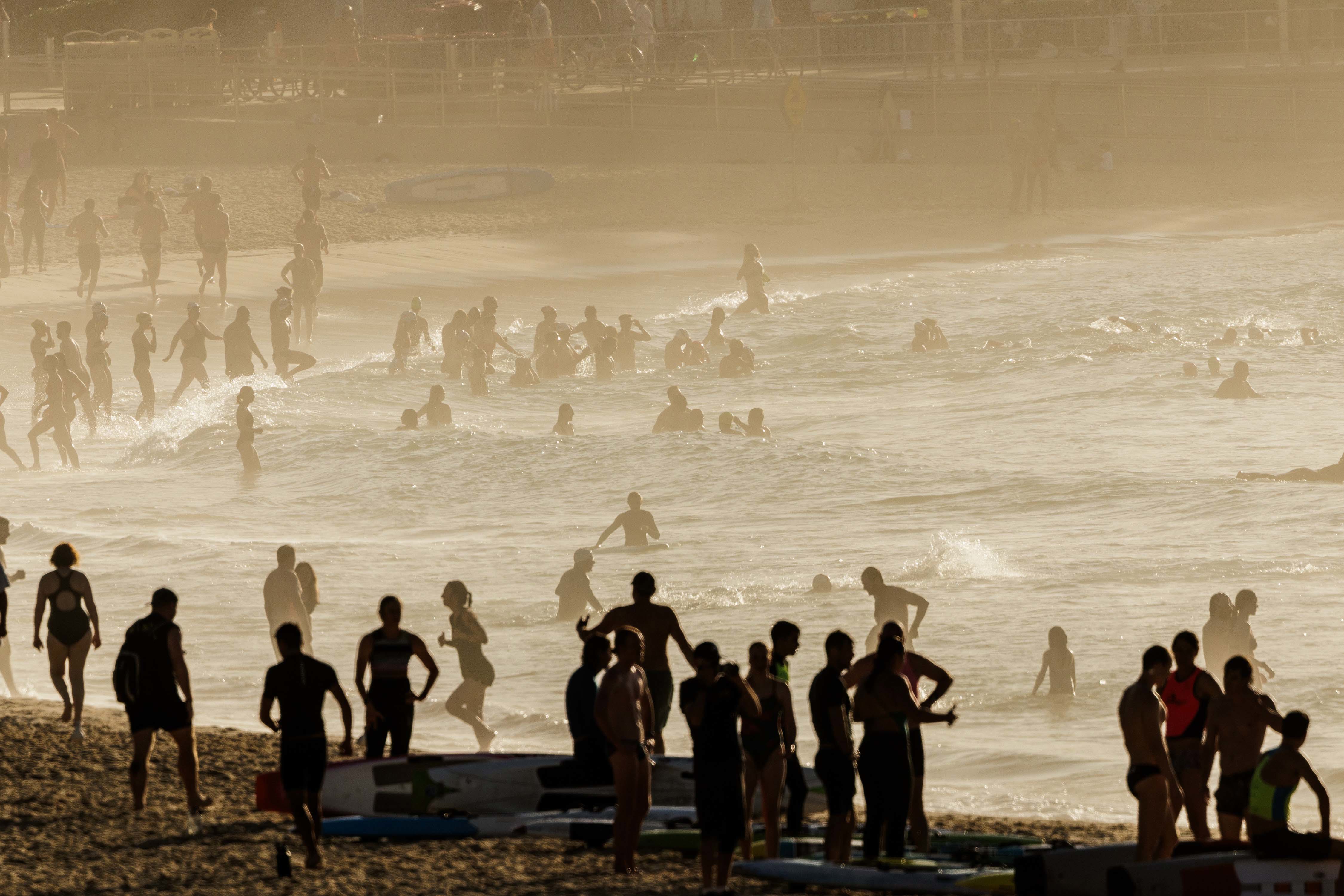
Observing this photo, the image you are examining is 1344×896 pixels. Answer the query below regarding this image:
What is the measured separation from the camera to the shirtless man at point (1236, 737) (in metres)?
7.26

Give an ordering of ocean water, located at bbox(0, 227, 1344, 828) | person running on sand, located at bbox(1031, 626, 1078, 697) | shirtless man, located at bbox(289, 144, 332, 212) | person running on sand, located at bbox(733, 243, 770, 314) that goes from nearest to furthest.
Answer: person running on sand, located at bbox(1031, 626, 1078, 697) < ocean water, located at bbox(0, 227, 1344, 828) < person running on sand, located at bbox(733, 243, 770, 314) < shirtless man, located at bbox(289, 144, 332, 212)

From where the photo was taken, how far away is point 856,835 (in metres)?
7.95

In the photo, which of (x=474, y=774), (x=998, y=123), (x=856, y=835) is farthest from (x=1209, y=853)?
(x=998, y=123)

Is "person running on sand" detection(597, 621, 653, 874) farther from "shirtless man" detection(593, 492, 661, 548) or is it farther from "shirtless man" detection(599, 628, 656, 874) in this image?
"shirtless man" detection(593, 492, 661, 548)

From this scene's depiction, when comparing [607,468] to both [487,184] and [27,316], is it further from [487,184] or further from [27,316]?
[487,184]

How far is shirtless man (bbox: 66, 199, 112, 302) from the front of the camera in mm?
24344

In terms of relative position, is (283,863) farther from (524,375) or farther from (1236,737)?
(524,375)

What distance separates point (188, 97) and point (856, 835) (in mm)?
28879

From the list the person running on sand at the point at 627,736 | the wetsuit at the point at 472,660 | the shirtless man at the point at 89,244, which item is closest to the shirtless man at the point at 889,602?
the wetsuit at the point at 472,660

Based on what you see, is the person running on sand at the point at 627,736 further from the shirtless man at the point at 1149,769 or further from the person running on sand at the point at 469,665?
the person running on sand at the point at 469,665

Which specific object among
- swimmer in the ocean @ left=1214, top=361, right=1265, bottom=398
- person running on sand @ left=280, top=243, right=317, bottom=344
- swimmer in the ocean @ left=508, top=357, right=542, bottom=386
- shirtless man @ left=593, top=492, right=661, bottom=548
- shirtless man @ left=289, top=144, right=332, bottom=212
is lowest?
shirtless man @ left=593, top=492, right=661, bottom=548

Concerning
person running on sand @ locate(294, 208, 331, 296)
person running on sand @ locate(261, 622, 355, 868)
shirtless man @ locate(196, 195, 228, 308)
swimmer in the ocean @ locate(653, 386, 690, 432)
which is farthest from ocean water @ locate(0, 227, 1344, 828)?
person running on sand @ locate(261, 622, 355, 868)

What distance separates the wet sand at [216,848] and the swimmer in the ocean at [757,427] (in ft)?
38.6

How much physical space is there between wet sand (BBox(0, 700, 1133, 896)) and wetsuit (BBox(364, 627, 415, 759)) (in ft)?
1.84
